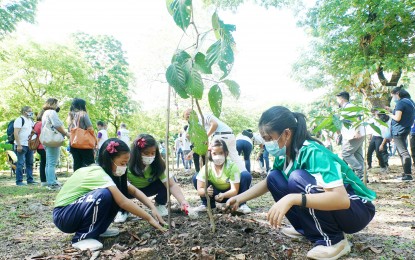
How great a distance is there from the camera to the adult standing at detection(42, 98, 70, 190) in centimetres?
465

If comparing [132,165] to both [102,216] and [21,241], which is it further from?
[21,241]

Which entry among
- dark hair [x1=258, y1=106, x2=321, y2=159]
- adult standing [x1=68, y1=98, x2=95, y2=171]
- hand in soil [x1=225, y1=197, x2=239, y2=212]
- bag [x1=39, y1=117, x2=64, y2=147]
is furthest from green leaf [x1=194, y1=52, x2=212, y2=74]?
bag [x1=39, y1=117, x2=64, y2=147]

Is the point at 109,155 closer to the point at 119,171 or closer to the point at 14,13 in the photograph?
the point at 119,171

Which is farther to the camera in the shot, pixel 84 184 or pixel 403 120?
pixel 403 120

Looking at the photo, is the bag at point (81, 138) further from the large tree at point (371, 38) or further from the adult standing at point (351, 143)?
the large tree at point (371, 38)

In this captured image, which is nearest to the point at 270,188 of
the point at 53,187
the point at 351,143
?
the point at 351,143

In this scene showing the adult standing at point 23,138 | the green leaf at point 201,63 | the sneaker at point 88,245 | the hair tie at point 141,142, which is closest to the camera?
the green leaf at point 201,63

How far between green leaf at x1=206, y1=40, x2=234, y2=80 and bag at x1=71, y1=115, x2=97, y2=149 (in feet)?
9.98

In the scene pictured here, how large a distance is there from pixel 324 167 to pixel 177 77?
98 centimetres

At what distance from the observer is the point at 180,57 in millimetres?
1886

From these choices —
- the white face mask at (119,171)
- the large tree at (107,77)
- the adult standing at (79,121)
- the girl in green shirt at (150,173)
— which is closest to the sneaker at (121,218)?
the girl in green shirt at (150,173)

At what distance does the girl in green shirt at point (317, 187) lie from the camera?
168 cm

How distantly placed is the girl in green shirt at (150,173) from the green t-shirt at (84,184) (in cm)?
55

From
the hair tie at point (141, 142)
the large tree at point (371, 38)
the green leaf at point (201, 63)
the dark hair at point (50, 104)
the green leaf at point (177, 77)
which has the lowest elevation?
the hair tie at point (141, 142)
